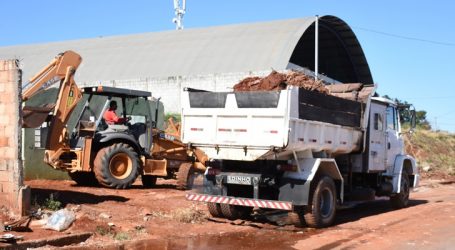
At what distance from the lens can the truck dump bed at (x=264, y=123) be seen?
9.35 metres

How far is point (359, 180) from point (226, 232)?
4139 mm

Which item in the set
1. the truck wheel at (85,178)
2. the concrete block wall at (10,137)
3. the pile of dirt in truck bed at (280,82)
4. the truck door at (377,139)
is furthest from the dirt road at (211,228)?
the pile of dirt in truck bed at (280,82)

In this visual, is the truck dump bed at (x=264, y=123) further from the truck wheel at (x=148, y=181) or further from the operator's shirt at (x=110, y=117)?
the truck wheel at (x=148, y=181)

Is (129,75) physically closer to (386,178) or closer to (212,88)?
(212,88)

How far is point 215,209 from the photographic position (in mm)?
10953

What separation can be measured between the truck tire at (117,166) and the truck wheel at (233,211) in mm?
3706

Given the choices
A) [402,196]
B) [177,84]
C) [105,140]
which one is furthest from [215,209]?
[177,84]

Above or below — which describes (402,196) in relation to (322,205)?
below

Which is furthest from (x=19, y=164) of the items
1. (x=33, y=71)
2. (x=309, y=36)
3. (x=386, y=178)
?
(x=33, y=71)

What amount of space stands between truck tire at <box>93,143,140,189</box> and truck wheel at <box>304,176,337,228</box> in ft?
17.5

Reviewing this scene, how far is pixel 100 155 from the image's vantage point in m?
13.5

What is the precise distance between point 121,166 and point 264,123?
18.3 feet

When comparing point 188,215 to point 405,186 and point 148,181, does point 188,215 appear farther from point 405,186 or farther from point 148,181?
point 405,186

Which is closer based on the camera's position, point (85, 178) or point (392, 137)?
point (392, 137)
